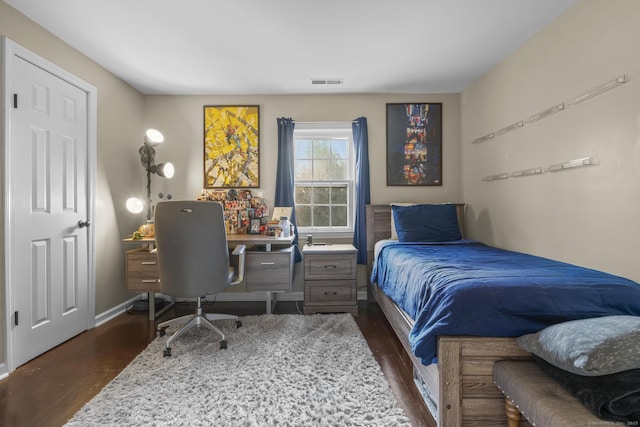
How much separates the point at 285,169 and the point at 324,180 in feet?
1.70

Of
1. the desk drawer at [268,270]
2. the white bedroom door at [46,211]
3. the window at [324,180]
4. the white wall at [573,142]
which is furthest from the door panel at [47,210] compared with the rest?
the white wall at [573,142]

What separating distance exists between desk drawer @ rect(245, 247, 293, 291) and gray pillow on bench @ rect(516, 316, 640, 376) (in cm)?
212

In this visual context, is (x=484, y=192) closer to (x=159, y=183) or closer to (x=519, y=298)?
(x=519, y=298)

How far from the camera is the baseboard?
2978mm

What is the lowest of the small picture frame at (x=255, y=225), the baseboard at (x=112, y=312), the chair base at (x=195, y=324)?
the baseboard at (x=112, y=312)

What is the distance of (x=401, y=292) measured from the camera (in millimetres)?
2201

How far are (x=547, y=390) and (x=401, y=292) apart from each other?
108cm

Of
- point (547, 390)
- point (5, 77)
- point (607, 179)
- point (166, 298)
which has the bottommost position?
point (166, 298)

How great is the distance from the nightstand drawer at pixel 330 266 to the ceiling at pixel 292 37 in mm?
1887

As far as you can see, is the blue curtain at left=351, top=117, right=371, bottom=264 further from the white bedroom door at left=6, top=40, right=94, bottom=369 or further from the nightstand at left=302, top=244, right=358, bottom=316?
the white bedroom door at left=6, top=40, right=94, bottom=369

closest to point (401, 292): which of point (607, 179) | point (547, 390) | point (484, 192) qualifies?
point (547, 390)

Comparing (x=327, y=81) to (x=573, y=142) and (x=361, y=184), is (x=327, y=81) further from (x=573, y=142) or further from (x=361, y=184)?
(x=573, y=142)

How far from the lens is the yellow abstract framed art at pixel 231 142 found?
12.3ft

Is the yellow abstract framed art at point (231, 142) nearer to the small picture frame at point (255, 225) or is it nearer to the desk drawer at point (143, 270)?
the small picture frame at point (255, 225)
